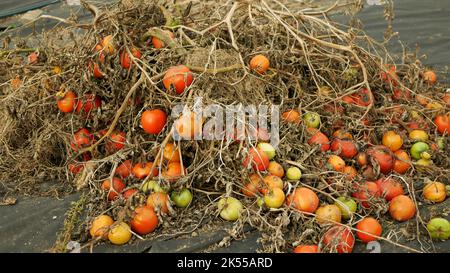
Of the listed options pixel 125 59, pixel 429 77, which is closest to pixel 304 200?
pixel 125 59

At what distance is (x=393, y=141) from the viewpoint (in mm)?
2615

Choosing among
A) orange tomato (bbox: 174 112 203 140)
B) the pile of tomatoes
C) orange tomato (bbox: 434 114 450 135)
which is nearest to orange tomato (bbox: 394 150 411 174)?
the pile of tomatoes

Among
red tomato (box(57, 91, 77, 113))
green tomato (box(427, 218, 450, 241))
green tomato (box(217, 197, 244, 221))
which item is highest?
red tomato (box(57, 91, 77, 113))

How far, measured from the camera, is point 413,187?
8.02 feet

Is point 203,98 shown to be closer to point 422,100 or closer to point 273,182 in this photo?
point 273,182

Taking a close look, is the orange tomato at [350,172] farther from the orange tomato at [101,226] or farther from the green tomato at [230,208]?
the orange tomato at [101,226]

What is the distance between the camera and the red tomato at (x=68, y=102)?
8.66 feet

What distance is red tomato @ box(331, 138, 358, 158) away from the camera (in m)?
2.52

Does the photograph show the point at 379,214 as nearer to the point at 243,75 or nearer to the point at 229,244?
the point at 229,244

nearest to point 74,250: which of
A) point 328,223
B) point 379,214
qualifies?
point 328,223

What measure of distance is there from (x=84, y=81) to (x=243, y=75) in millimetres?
846

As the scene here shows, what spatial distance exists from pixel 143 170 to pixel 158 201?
0.23 m

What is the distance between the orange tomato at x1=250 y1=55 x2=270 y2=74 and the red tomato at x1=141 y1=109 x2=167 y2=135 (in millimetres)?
592

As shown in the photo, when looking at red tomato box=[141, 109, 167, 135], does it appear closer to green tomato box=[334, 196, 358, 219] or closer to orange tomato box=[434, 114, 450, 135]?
green tomato box=[334, 196, 358, 219]
